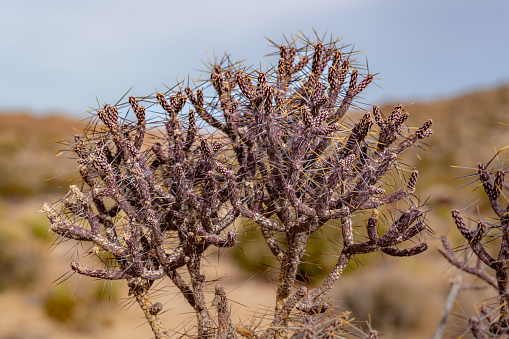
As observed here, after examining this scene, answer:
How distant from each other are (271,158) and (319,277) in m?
9.36

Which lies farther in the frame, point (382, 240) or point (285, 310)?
point (285, 310)

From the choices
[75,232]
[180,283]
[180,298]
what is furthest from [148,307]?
[180,298]

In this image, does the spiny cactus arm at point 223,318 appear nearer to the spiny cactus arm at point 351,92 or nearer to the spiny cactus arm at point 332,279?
the spiny cactus arm at point 332,279

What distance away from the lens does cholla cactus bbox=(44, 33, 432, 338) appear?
74.7 inches

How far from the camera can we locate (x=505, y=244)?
1650 mm

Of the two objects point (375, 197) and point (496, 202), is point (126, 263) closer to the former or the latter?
point (375, 197)

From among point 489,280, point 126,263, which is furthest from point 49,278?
point 489,280

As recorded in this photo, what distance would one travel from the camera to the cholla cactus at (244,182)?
190 centimetres

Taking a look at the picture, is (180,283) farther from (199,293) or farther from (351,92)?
(351,92)

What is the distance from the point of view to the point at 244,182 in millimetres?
2104

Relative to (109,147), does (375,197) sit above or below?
below

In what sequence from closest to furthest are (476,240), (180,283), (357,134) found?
(476,240), (357,134), (180,283)

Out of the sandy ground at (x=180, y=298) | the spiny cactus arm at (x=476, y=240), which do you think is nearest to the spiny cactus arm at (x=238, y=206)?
the spiny cactus arm at (x=476, y=240)

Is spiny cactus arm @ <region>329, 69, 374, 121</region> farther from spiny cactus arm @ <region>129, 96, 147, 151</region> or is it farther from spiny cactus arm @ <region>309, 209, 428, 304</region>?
spiny cactus arm @ <region>129, 96, 147, 151</region>
